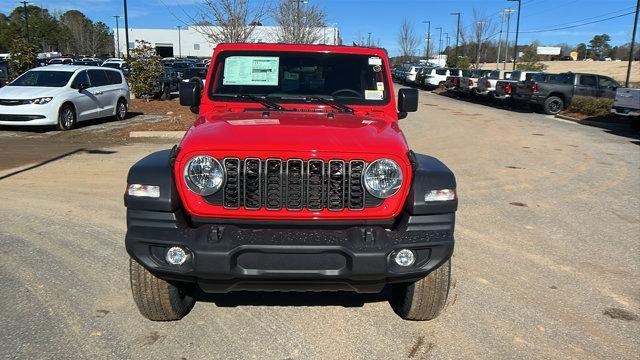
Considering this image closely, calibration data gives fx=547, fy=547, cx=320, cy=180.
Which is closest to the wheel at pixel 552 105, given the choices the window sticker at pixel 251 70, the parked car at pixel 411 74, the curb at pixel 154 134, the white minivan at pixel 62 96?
the curb at pixel 154 134

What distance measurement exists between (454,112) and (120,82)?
516 inches

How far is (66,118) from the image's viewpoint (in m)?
13.6

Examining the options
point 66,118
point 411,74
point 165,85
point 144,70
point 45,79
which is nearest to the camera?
point 66,118

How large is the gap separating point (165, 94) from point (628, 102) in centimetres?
1696

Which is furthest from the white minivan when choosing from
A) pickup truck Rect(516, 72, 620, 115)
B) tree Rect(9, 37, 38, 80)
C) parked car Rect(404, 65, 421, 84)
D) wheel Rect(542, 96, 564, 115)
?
parked car Rect(404, 65, 421, 84)

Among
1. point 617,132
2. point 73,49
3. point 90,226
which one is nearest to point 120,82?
point 90,226

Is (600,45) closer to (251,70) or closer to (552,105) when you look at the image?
(552,105)

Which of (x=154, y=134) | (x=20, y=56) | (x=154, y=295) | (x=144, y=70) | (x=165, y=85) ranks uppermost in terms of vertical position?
(x=20, y=56)

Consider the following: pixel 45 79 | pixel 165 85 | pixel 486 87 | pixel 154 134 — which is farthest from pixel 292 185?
pixel 486 87

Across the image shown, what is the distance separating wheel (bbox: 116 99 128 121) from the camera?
15902 millimetres

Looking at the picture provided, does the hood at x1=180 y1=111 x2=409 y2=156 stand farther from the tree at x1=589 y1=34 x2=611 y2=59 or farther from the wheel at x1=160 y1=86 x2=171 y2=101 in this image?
the tree at x1=589 y1=34 x2=611 y2=59

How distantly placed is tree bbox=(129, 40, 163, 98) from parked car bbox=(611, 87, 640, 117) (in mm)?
15970

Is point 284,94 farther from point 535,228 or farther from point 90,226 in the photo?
point 535,228

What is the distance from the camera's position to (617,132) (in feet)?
54.5
